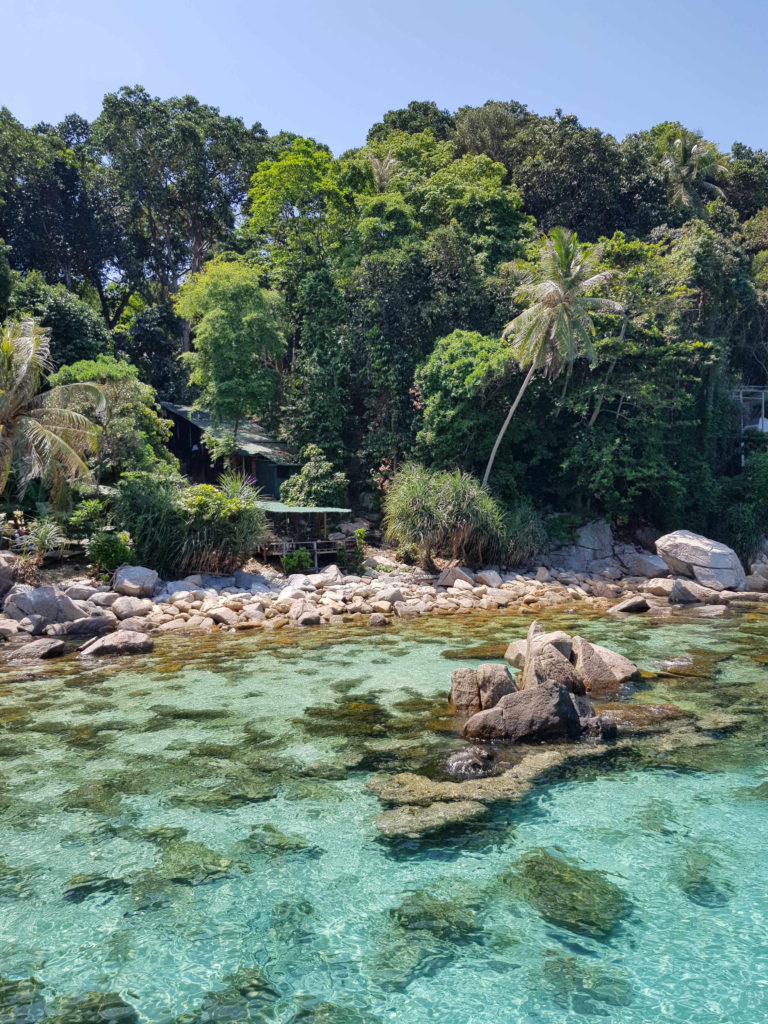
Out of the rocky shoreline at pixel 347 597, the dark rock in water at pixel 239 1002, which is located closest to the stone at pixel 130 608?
the rocky shoreline at pixel 347 597

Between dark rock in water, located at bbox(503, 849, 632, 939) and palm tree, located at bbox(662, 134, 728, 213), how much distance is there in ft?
118

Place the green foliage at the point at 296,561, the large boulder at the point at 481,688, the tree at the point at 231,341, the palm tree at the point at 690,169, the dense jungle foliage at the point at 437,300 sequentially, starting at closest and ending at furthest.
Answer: the large boulder at the point at 481,688, the green foliage at the point at 296,561, the dense jungle foliage at the point at 437,300, the tree at the point at 231,341, the palm tree at the point at 690,169

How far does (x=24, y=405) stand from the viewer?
60.2 feet

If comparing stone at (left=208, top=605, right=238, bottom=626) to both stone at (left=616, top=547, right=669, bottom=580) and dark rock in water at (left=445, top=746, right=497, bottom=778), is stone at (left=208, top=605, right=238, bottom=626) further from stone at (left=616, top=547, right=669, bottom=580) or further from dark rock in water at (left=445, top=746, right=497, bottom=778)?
stone at (left=616, top=547, right=669, bottom=580)

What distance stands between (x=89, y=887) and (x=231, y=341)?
2482 cm

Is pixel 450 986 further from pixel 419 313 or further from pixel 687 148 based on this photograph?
pixel 687 148

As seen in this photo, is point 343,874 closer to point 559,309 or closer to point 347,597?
point 347,597

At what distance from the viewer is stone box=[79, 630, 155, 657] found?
46.4 feet

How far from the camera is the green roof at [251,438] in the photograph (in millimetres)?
29062

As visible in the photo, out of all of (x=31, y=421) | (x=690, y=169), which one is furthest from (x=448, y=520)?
(x=690, y=169)

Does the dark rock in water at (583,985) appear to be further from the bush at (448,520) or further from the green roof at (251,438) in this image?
the green roof at (251,438)

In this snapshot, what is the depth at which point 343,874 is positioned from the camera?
5797mm

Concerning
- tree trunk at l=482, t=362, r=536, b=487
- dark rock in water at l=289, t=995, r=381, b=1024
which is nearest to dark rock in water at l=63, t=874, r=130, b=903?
dark rock in water at l=289, t=995, r=381, b=1024

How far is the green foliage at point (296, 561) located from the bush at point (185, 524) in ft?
4.68
